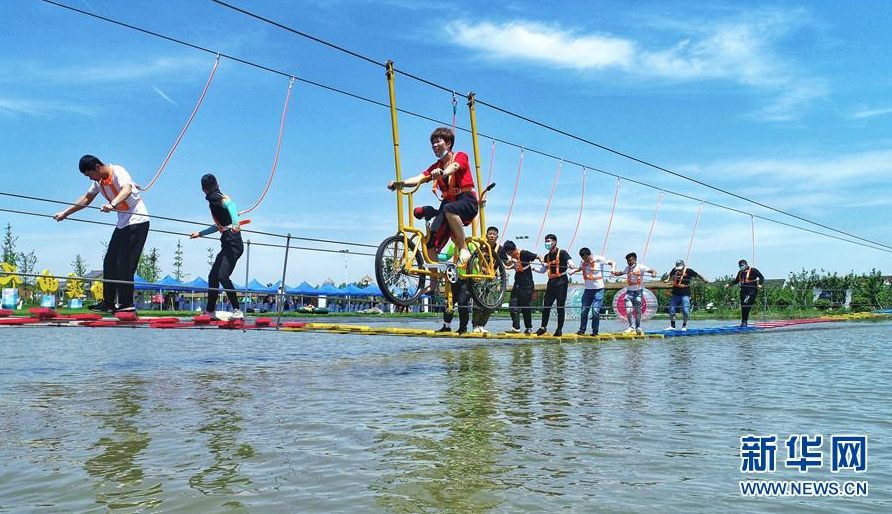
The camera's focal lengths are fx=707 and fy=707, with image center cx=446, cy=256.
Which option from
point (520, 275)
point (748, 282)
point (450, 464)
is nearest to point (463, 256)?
point (450, 464)

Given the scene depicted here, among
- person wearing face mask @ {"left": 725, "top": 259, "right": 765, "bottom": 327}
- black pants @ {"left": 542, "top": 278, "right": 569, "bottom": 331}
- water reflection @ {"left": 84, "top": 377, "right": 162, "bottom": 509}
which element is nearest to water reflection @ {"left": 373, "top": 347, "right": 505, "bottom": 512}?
water reflection @ {"left": 84, "top": 377, "right": 162, "bottom": 509}

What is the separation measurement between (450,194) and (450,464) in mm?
6799

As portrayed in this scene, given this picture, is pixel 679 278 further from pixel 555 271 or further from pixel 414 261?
pixel 414 261

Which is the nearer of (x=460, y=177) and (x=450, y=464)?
(x=450, y=464)

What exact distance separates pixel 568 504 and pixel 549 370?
7.31 meters

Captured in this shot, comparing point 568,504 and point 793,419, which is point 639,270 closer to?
point 793,419

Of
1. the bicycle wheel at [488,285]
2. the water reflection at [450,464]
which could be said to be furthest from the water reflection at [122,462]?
the bicycle wheel at [488,285]

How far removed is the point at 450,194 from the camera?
11273 mm

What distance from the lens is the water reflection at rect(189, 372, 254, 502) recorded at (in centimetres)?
442

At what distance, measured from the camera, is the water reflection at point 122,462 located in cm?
410

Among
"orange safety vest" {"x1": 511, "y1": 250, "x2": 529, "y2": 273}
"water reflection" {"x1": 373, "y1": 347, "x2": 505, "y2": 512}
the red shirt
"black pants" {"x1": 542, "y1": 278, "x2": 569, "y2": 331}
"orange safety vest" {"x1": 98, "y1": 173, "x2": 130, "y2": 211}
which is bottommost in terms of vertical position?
"water reflection" {"x1": 373, "y1": 347, "x2": 505, "y2": 512}

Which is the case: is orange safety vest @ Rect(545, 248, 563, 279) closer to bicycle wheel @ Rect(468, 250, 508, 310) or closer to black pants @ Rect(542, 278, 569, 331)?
black pants @ Rect(542, 278, 569, 331)

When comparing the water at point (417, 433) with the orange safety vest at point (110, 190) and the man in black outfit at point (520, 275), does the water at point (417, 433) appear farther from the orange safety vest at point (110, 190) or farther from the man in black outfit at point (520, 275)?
the man in black outfit at point (520, 275)

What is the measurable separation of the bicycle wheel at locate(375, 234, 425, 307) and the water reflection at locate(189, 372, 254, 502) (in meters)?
2.61
